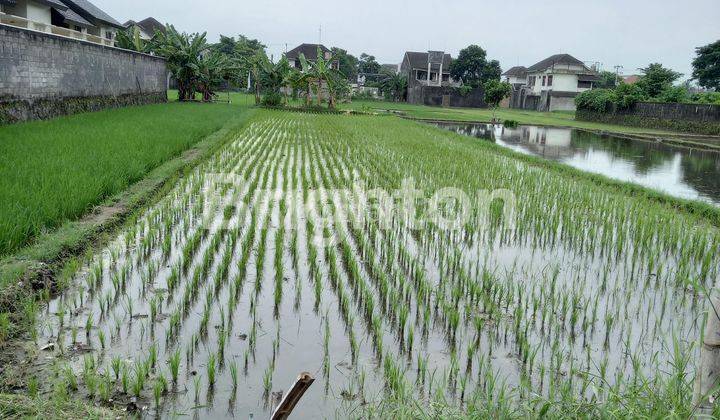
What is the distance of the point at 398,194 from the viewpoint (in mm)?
7582

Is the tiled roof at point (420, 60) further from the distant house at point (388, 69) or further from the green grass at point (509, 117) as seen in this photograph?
the green grass at point (509, 117)

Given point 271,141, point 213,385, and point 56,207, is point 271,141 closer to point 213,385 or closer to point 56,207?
point 56,207

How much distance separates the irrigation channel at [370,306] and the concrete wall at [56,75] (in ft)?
21.5

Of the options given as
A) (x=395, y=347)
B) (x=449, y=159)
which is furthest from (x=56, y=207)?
(x=449, y=159)

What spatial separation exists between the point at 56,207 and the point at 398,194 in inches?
154

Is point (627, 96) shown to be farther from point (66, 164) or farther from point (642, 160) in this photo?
point (66, 164)

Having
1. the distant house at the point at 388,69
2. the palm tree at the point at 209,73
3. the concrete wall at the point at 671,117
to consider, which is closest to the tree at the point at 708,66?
the concrete wall at the point at 671,117

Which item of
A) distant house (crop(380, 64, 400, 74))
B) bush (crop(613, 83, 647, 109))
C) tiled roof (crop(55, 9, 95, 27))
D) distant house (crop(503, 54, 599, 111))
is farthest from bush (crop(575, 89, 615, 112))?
tiled roof (crop(55, 9, 95, 27))

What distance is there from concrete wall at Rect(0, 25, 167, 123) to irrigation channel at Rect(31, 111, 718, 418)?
654 cm

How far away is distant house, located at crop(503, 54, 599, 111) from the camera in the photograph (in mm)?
43250

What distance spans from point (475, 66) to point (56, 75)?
39.2 m

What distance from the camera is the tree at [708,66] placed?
35781 mm

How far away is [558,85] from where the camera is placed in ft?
148

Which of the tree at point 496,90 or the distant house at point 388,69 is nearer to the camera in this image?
the tree at point 496,90
